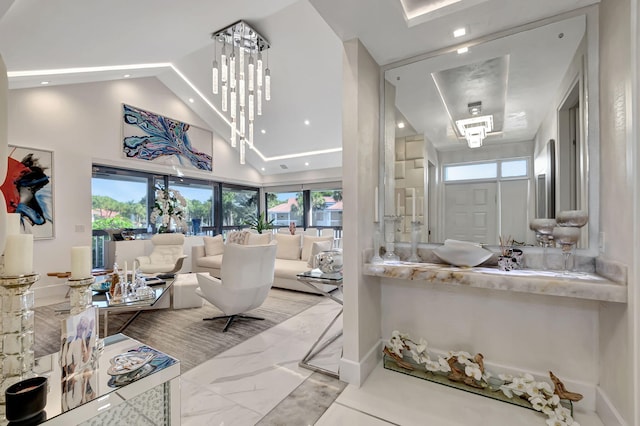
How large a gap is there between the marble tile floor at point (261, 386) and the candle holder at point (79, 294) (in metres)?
1.03

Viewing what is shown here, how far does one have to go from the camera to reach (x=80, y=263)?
3.90 feet

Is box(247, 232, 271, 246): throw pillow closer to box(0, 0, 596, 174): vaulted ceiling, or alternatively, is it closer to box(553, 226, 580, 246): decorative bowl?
box(0, 0, 596, 174): vaulted ceiling

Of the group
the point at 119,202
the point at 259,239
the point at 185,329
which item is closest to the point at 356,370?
the point at 185,329

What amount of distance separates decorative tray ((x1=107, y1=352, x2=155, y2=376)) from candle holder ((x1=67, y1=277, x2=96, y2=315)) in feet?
0.90

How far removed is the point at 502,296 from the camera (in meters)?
2.06

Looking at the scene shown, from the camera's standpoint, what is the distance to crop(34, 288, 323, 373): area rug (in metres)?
2.62

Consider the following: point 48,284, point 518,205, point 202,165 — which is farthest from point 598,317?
point 202,165

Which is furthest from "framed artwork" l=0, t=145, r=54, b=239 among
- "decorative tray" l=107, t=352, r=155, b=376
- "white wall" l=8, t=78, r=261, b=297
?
"decorative tray" l=107, t=352, r=155, b=376

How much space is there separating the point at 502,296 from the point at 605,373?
639mm

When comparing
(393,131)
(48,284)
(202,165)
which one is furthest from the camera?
(202,165)

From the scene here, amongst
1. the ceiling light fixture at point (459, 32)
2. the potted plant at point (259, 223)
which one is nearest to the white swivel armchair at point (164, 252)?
the potted plant at point (259, 223)

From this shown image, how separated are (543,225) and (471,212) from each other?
1.51ft

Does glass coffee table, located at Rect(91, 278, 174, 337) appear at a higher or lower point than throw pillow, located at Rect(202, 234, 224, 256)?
lower

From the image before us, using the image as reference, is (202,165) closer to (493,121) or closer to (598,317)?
(493,121)
